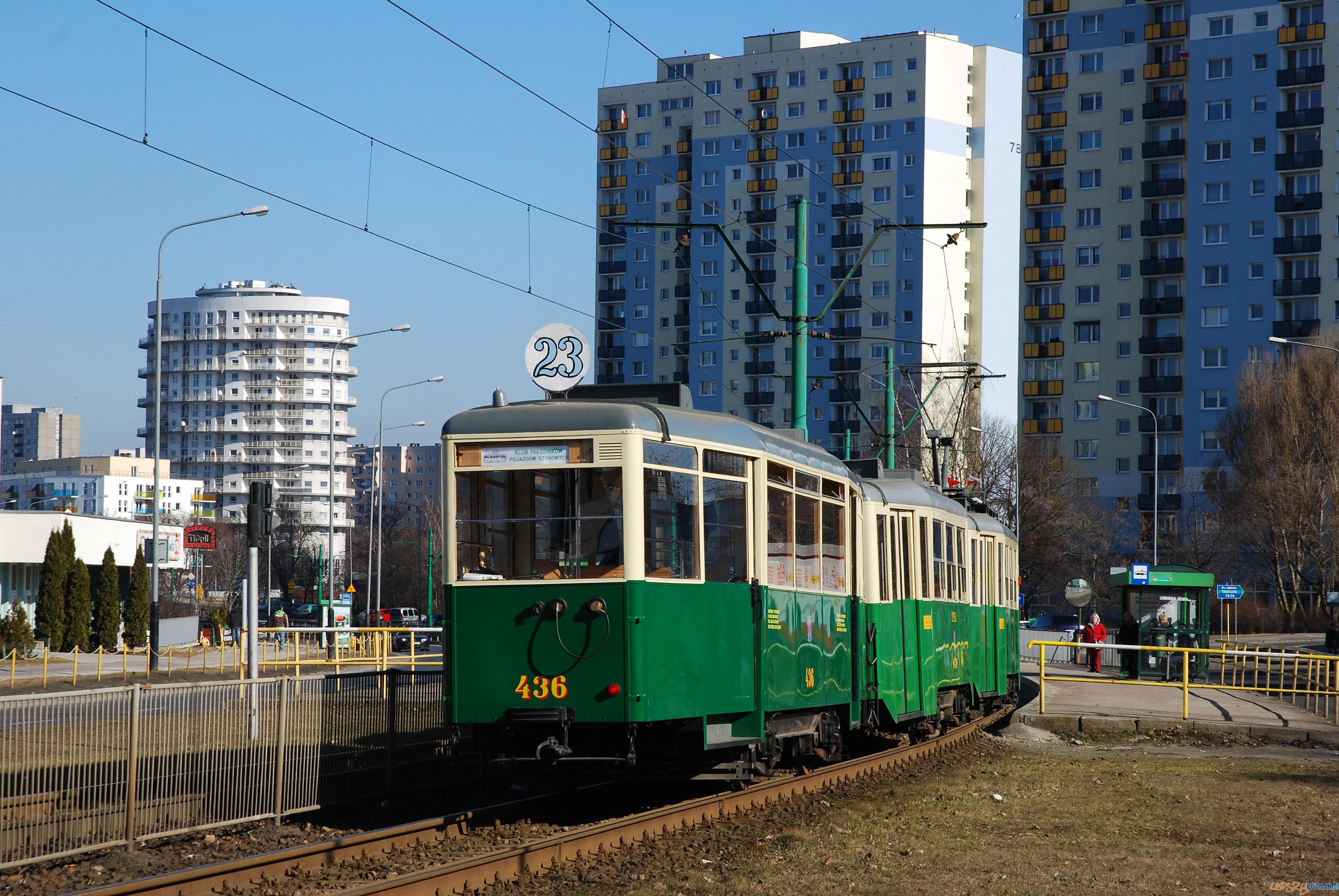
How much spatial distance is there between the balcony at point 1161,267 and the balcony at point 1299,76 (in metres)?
10.6

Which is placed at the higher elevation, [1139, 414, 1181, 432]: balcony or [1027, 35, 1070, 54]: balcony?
[1027, 35, 1070, 54]: balcony

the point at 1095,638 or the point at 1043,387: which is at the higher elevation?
the point at 1043,387

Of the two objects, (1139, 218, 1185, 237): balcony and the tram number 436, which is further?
(1139, 218, 1185, 237): balcony

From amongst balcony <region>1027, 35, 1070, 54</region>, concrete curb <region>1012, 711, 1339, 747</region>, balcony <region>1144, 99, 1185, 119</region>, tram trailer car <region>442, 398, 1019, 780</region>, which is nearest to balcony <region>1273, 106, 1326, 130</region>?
balcony <region>1144, 99, 1185, 119</region>

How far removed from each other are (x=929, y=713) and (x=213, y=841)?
8.93 metres

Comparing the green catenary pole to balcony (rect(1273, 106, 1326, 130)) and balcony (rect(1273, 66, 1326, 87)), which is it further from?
balcony (rect(1273, 66, 1326, 87))

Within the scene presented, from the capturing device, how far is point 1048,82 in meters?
87.8

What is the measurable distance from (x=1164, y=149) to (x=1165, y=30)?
6661mm

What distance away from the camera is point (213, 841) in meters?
10.8

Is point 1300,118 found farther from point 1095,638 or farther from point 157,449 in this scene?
point 157,449

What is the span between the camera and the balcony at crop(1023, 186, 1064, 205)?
288 ft

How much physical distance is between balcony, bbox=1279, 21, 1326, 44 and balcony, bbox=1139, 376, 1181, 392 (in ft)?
61.9

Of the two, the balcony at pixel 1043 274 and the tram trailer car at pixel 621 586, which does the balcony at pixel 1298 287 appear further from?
the tram trailer car at pixel 621 586

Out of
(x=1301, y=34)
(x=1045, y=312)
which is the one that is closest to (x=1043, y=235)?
(x=1045, y=312)
